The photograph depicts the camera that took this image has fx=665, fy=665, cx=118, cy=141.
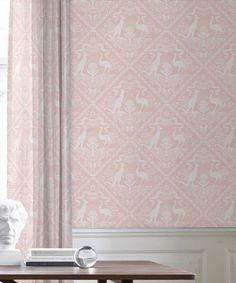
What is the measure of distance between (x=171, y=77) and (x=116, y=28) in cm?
42

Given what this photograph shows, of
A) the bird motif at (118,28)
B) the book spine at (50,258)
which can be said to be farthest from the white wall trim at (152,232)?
the bird motif at (118,28)

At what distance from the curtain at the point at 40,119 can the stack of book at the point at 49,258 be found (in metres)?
0.88

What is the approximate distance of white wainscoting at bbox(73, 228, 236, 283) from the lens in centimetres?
364

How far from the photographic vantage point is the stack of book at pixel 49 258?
2.61m

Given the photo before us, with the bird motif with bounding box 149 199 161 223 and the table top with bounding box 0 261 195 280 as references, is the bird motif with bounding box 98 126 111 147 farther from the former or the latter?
the table top with bounding box 0 261 195 280

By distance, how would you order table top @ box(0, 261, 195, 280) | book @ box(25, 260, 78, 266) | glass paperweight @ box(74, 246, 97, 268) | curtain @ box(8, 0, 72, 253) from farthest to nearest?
curtain @ box(8, 0, 72, 253) → book @ box(25, 260, 78, 266) → glass paperweight @ box(74, 246, 97, 268) → table top @ box(0, 261, 195, 280)

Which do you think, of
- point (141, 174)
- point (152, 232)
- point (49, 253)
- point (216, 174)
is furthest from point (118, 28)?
point (49, 253)

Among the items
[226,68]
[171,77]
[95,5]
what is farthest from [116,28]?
[226,68]

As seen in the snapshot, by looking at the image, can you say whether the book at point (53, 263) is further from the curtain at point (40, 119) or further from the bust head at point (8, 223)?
the curtain at point (40, 119)

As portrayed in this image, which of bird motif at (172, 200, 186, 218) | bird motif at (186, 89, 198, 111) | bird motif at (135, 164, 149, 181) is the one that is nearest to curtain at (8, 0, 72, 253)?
bird motif at (135, 164, 149, 181)

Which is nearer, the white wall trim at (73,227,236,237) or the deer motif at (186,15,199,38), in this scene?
the white wall trim at (73,227,236,237)

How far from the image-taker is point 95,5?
12.5 ft

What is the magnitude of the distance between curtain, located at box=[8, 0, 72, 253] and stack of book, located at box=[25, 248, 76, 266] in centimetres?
88

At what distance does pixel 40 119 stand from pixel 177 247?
3.39 ft
